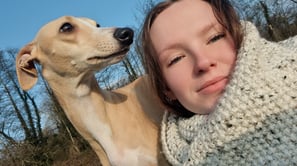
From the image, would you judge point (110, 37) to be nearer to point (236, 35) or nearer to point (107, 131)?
point (107, 131)

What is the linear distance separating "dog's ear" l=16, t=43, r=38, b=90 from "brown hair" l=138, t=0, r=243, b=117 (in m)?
1.77

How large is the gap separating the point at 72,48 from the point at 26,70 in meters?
0.68

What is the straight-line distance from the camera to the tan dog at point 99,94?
11.8 ft

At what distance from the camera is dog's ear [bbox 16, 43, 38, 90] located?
4328 millimetres

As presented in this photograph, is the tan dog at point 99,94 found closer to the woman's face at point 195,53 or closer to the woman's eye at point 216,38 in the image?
the woman's face at point 195,53

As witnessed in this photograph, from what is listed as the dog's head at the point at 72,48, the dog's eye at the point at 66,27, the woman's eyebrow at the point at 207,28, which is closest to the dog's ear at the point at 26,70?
the dog's head at the point at 72,48

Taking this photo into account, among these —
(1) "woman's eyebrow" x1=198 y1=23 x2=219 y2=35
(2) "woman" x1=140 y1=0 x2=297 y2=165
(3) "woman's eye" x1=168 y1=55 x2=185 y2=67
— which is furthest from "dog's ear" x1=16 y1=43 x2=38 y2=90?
(1) "woman's eyebrow" x1=198 y1=23 x2=219 y2=35

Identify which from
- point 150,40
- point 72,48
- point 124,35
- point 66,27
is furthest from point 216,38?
point 66,27

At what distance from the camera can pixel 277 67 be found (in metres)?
2.00

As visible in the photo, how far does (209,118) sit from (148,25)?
894mm

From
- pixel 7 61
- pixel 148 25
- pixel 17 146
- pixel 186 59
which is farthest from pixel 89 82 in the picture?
pixel 7 61

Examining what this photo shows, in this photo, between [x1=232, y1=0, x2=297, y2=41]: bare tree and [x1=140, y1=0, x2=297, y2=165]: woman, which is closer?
[x1=140, y1=0, x2=297, y2=165]: woman

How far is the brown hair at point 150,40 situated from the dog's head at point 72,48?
92cm

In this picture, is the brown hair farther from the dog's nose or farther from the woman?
the dog's nose
